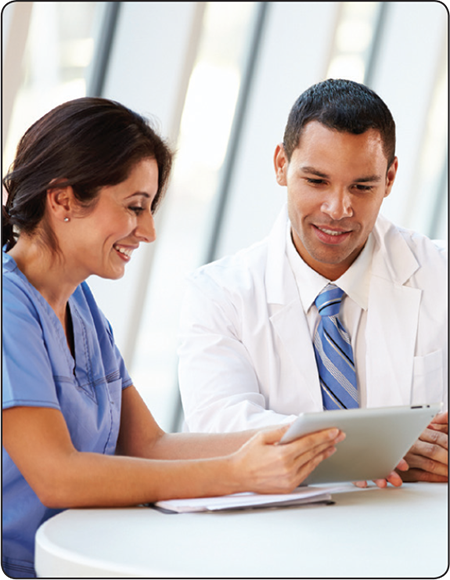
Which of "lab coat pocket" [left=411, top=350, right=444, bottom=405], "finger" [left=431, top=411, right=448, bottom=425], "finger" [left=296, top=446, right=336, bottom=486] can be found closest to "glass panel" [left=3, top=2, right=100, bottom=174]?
"lab coat pocket" [left=411, top=350, right=444, bottom=405]

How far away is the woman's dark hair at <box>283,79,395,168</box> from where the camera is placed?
2.21 m

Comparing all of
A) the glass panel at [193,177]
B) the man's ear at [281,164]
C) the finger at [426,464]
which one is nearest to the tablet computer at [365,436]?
the finger at [426,464]

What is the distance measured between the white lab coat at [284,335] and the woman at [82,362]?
33 cm

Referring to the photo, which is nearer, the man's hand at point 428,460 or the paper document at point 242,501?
the paper document at point 242,501

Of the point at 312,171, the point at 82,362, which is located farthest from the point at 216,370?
the point at 312,171

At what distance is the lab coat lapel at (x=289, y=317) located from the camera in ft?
7.09

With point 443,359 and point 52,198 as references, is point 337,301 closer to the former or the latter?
point 443,359

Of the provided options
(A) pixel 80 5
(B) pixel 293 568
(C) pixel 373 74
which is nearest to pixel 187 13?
(A) pixel 80 5

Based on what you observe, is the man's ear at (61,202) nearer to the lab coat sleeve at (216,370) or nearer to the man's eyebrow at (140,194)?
the man's eyebrow at (140,194)

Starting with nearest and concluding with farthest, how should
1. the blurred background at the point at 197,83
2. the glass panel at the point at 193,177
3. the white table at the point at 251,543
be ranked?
the white table at the point at 251,543
the blurred background at the point at 197,83
the glass panel at the point at 193,177

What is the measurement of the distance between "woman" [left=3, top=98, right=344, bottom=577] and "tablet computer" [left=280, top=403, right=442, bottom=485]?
4cm

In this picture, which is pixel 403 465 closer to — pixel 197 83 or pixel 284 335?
pixel 284 335

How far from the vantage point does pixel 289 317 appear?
7.44 feet

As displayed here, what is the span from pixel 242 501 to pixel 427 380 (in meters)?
1.06
